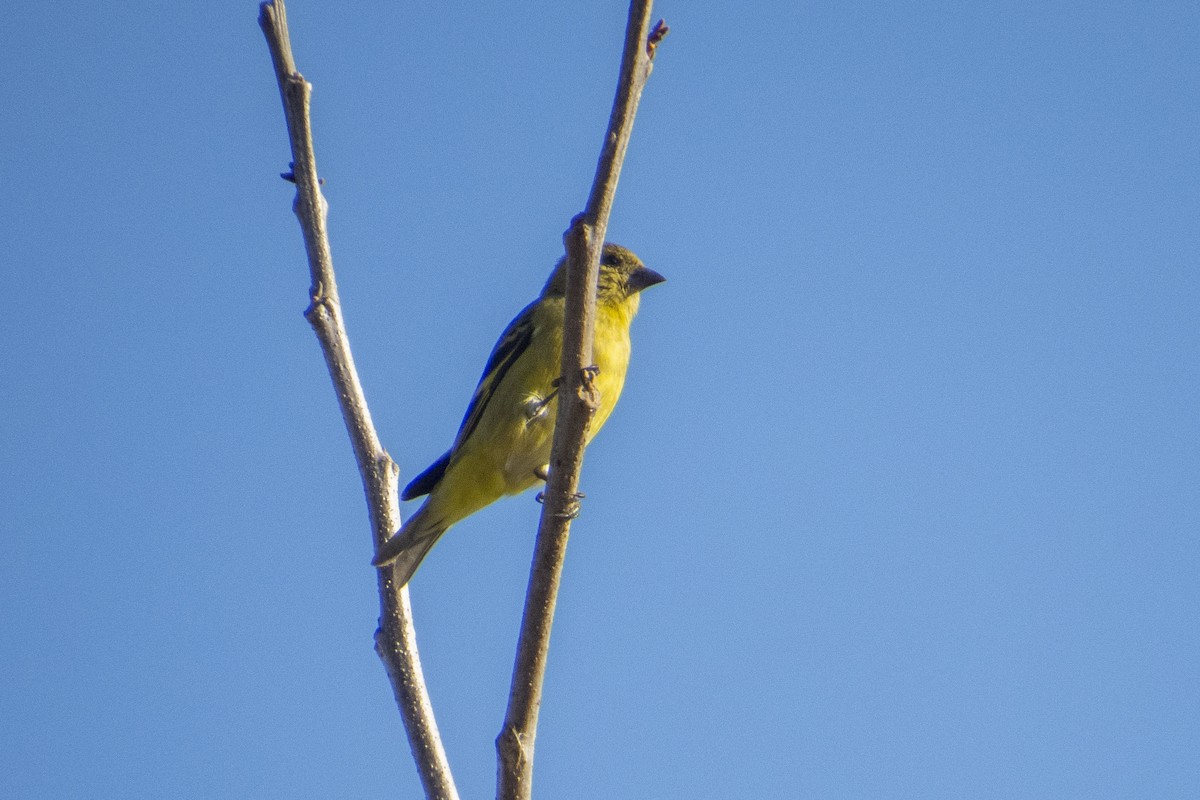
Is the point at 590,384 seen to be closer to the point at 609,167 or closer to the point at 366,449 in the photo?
the point at 609,167

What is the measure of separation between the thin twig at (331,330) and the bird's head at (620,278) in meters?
2.82

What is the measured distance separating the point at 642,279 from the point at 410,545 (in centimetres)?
292

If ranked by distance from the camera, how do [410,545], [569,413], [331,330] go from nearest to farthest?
[569,413] → [331,330] → [410,545]

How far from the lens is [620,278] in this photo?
6.48m

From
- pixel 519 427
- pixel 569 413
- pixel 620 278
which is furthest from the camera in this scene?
pixel 620 278

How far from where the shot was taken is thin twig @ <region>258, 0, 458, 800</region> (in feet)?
10.9

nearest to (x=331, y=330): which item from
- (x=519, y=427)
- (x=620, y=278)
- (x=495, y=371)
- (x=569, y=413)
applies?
(x=569, y=413)

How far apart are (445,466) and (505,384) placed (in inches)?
20.4

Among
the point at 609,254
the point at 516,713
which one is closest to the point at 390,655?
the point at 516,713

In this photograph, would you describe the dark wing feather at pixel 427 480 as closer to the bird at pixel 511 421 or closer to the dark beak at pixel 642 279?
the bird at pixel 511 421

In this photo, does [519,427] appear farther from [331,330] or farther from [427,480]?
[331,330]

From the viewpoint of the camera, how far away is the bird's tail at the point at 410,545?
11.1 feet

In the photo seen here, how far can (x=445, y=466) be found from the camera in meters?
5.79

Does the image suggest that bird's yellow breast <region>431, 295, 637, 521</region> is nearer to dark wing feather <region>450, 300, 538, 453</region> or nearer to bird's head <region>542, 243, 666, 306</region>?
dark wing feather <region>450, 300, 538, 453</region>
